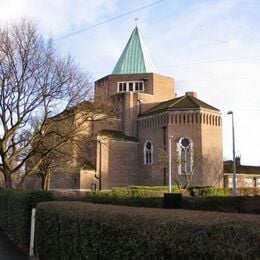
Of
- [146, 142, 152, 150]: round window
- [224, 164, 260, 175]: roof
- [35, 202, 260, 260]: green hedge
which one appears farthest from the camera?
[224, 164, 260, 175]: roof

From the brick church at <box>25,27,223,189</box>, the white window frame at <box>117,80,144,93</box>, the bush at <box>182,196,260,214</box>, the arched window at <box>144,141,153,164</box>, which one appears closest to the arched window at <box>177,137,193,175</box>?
the brick church at <box>25,27,223,189</box>

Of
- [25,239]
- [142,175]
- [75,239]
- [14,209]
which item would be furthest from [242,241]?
[142,175]

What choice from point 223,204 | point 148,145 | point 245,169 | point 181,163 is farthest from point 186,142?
point 223,204

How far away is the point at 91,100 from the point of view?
2981 centimetres

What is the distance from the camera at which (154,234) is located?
17.0ft

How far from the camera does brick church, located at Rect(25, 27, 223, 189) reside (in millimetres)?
62219

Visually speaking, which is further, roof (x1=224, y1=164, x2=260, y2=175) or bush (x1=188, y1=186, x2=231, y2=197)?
roof (x1=224, y1=164, x2=260, y2=175)

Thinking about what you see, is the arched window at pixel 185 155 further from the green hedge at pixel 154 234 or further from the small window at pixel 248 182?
the green hedge at pixel 154 234

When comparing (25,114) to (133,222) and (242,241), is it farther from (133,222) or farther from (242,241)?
(242,241)

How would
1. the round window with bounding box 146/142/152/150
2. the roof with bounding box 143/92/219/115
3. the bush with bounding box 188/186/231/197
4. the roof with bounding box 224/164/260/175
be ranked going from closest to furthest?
the bush with bounding box 188/186/231/197
the roof with bounding box 143/92/219/115
the round window with bounding box 146/142/152/150
the roof with bounding box 224/164/260/175

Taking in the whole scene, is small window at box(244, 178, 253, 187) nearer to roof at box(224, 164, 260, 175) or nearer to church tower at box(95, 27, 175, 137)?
roof at box(224, 164, 260, 175)

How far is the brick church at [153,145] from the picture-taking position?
62.2 meters

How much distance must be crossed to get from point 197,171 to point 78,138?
3406 centimetres

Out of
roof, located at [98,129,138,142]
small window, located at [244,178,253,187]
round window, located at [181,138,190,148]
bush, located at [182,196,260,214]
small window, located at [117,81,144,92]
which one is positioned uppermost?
small window, located at [117,81,144,92]
